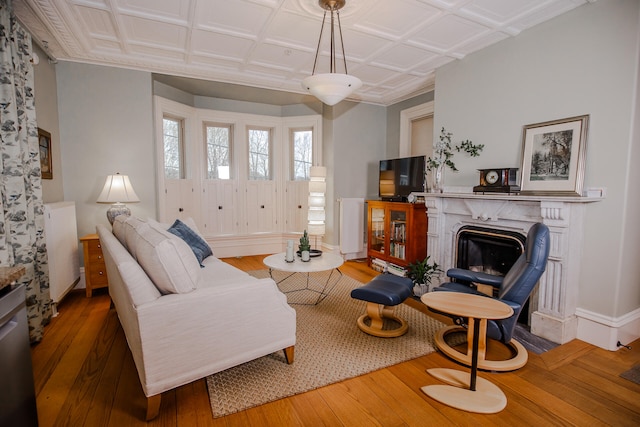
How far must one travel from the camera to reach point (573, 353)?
7.78ft

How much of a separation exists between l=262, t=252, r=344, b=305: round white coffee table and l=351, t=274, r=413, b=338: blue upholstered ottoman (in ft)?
1.55

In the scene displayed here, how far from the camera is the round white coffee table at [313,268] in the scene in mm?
2996

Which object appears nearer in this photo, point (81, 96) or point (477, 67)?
point (477, 67)

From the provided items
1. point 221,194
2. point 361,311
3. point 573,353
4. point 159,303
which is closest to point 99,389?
point 159,303

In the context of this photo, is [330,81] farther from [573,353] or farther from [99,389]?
[573,353]

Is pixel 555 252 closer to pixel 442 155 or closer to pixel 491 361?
pixel 491 361

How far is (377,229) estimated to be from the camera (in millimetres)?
4832

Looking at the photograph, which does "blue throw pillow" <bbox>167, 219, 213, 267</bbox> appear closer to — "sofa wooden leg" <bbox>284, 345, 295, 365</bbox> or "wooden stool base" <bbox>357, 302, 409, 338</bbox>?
"sofa wooden leg" <bbox>284, 345, 295, 365</bbox>

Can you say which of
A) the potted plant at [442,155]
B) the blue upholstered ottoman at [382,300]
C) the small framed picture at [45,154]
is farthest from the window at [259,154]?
the blue upholstered ottoman at [382,300]

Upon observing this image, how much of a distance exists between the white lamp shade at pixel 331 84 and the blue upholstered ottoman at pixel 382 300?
5.24 ft

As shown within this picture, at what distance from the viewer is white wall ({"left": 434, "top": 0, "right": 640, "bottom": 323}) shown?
2.30m

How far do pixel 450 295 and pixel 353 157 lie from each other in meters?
3.57

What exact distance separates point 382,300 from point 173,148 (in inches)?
164

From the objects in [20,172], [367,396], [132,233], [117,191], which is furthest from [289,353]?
[117,191]
